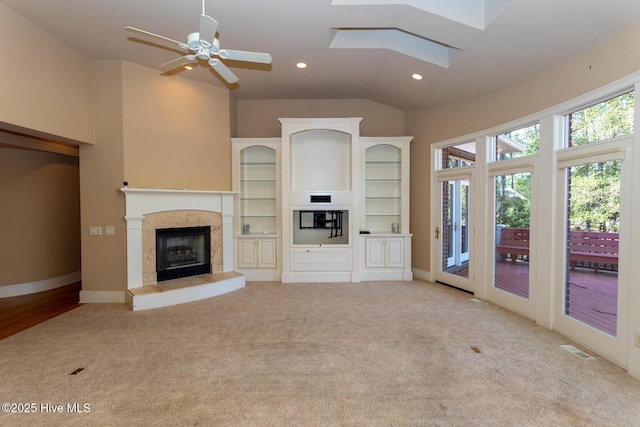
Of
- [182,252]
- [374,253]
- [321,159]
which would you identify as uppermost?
[321,159]

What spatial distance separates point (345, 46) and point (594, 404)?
4237 mm

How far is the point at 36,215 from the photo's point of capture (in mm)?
5070

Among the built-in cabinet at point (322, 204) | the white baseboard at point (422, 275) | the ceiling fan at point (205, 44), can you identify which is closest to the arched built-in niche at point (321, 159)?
the built-in cabinet at point (322, 204)

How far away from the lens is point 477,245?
4.54m

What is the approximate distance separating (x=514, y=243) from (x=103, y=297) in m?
5.81

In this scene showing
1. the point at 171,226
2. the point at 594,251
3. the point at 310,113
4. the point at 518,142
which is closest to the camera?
the point at 594,251

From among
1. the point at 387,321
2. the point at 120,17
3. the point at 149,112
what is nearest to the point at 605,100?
the point at 387,321

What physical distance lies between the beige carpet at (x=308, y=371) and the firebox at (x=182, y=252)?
35.3 inches

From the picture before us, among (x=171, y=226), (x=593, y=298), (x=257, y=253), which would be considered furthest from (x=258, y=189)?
(x=593, y=298)

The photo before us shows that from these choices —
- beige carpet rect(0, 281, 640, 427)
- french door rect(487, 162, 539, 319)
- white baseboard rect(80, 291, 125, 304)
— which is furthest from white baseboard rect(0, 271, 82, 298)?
french door rect(487, 162, 539, 319)

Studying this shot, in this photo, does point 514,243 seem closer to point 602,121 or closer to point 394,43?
point 602,121

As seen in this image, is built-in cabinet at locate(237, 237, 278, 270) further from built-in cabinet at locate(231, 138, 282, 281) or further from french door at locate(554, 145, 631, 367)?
french door at locate(554, 145, 631, 367)

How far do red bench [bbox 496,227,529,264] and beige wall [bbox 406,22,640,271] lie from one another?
4.69 feet

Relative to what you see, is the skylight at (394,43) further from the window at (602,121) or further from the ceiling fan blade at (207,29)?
the ceiling fan blade at (207,29)
